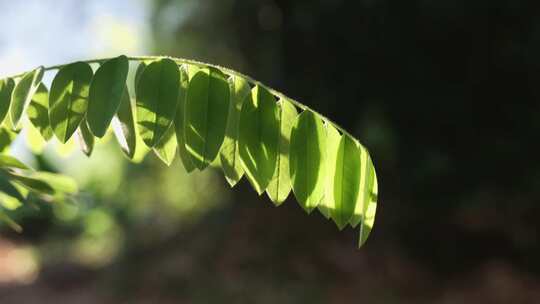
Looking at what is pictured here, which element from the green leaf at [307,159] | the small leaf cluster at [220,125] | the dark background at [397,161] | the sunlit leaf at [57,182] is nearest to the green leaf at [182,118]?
the small leaf cluster at [220,125]

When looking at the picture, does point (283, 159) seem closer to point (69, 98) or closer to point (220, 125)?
point (220, 125)

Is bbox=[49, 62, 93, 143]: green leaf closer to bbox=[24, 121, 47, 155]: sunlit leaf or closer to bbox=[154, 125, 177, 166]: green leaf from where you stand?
bbox=[154, 125, 177, 166]: green leaf

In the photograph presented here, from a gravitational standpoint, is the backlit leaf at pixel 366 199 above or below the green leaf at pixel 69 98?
below

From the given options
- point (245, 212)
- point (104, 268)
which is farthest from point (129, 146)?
point (104, 268)

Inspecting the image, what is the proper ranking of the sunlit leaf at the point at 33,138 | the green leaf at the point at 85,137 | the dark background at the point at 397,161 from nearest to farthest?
the green leaf at the point at 85,137, the sunlit leaf at the point at 33,138, the dark background at the point at 397,161

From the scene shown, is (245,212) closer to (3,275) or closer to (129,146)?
(3,275)

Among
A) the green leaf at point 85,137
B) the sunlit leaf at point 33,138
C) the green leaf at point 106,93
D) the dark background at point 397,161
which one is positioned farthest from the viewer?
the dark background at point 397,161

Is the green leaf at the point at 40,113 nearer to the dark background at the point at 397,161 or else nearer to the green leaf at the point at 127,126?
the green leaf at the point at 127,126

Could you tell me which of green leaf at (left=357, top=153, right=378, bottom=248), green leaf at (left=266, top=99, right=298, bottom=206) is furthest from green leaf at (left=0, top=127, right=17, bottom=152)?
green leaf at (left=357, top=153, right=378, bottom=248)
